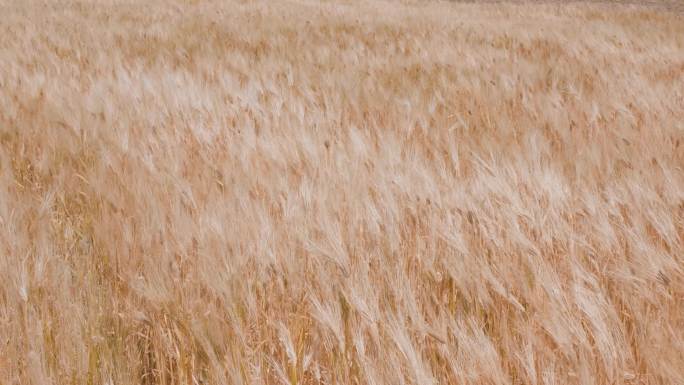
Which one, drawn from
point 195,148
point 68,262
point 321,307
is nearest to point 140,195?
point 68,262

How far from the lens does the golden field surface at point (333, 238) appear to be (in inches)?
36.5

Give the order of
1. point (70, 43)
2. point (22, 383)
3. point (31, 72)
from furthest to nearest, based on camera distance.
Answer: point (70, 43)
point (31, 72)
point (22, 383)

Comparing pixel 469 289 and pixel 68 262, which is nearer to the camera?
pixel 469 289

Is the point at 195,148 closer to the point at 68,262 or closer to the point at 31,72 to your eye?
the point at 68,262

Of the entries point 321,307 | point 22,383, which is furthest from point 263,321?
point 22,383

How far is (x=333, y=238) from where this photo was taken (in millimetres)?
1257

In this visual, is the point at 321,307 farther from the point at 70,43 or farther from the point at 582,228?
the point at 70,43

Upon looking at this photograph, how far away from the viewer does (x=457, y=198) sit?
1509mm

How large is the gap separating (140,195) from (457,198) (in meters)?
0.86

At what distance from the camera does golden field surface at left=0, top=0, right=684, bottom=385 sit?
93 cm

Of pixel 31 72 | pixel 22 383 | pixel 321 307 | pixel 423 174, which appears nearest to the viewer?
pixel 22 383

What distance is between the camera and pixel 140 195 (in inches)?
61.4

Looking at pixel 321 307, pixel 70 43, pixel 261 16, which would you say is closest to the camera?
pixel 321 307

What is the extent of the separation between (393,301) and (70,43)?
4624mm
